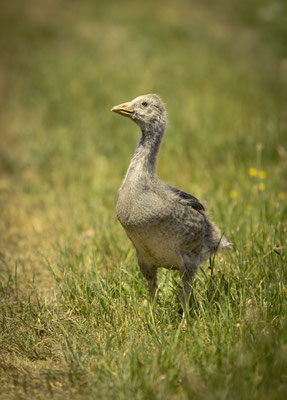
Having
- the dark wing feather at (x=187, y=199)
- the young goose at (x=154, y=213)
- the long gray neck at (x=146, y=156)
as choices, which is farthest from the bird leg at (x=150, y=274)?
the long gray neck at (x=146, y=156)

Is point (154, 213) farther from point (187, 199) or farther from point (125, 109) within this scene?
point (125, 109)

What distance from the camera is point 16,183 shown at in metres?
6.55

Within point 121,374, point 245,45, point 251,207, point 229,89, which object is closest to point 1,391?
point 121,374

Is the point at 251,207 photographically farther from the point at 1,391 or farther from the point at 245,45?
the point at 245,45

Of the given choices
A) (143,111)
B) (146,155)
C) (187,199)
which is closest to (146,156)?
(146,155)

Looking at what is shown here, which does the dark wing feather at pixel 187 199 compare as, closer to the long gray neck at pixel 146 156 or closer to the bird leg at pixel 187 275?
the long gray neck at pixel 146 156

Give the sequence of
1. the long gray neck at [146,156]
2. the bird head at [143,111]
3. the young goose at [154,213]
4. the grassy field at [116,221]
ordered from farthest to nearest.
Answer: the bird head at [143,111]
the long gray neck at [146,156]
the young goose at [154,213]
the grassy field at [116,221]

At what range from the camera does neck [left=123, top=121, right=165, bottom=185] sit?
3.23m

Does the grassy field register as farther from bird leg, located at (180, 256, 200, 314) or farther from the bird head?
the bird head

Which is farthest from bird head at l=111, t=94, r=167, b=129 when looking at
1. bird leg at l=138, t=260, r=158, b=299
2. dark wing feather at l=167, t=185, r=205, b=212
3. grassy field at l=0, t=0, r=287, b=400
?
grassy field at l=0, t=0, r=287, b=400

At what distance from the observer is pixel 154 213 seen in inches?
120

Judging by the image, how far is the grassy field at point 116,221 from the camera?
8.74ft

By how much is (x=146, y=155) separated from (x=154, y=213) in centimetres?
48

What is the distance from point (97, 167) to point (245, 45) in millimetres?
9533
